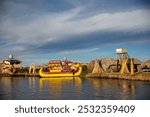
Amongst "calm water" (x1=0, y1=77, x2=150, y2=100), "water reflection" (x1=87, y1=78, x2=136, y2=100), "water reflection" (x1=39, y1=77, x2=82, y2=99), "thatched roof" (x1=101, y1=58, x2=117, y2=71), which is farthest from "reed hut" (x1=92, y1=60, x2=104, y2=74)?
"water reflection" (x1=87, y1=78, x2=136, y2=100)

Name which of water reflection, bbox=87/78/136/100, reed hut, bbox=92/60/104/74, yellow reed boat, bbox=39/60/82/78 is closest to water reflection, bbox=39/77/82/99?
water reflection, bbox=87/78/136/100

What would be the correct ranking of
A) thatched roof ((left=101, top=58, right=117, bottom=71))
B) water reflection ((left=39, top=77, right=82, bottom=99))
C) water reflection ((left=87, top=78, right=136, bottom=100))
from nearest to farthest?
water reflection ((left=87, top=78, right=136, bottom=100))
water reflection ((left=39, top=77, right=82, bottom=99))
thatched roof ((left=101, top=58, right=117, bottom=71))

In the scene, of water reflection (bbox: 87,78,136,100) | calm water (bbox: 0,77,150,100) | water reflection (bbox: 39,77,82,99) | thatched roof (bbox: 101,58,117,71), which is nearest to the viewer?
A: calm water (bbox: 0,77,150,100)

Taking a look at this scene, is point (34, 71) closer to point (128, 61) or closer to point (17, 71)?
point (17, 71)

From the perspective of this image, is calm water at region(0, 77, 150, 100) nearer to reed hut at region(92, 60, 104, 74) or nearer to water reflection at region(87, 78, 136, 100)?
water reflection at region(87, 78, 136, 100)

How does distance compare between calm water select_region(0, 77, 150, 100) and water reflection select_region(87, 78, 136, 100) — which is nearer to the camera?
calm water select_region(0, 77, 150, 100)

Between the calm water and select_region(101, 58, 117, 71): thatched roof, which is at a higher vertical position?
select_region(101, 58, 117, 71): thatched roof

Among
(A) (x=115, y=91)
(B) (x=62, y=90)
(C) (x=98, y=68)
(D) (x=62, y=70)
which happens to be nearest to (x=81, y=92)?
(B) (x=62, y=90)

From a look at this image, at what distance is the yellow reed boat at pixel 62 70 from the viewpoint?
168 ft

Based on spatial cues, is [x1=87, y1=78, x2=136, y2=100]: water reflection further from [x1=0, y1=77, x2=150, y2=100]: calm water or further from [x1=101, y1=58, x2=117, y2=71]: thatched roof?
[x1=101, y1=58, x2=117, y2=71]: thatched roof

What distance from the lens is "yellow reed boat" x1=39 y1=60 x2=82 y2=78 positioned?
168 ft

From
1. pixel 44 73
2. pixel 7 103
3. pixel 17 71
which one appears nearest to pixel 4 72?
pixel 17 71

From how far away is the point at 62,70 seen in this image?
2023 inches

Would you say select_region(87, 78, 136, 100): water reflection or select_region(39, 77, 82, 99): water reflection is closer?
select_region(87, 78, 136, 100): water reflection
